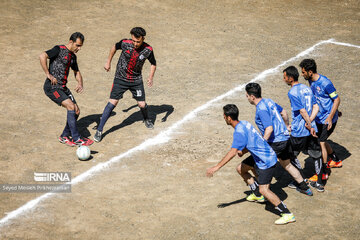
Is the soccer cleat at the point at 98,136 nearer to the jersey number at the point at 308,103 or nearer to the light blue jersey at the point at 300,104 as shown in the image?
the light blue jersey at the point at 300,104

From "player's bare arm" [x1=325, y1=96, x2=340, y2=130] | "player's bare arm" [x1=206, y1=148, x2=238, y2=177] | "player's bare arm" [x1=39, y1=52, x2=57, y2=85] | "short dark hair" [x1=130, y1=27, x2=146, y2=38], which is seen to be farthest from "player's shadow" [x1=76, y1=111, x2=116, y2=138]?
"player's bare arm" [x1=325, y1=96, x2=340, y2=130]

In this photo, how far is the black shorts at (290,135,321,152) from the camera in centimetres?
944

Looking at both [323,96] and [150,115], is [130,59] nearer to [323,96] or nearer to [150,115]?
[150,115]

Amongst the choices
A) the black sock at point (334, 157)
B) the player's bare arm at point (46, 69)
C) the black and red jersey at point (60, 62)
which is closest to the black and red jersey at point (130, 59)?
the black and red jersey at point (60, 62)

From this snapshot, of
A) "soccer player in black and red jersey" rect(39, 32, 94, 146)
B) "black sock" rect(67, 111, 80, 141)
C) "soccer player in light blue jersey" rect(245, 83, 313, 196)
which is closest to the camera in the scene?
"soccer player in light blue jersey" rect(245, 83, 313, 196)

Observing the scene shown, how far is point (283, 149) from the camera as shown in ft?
29.1

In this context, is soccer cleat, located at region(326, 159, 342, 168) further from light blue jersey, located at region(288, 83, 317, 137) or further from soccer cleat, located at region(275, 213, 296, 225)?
soccer cleat, located at region(275, 213, 296, 225)

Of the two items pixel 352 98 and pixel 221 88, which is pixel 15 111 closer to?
pixel 221 88

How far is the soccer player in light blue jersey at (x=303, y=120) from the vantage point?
30.1 feet

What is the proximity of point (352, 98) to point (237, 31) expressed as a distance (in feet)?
20.2

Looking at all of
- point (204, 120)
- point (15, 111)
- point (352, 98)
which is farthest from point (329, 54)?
point (15, 111)

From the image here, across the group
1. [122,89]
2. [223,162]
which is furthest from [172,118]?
[223,162]

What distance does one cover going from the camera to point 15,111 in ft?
41.0

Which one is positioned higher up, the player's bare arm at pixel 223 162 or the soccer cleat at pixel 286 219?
the player's bare arm at pixel 223 162
